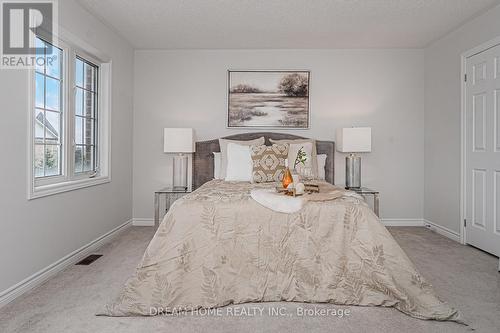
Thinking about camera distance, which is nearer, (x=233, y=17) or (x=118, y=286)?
(x=118, y=286)

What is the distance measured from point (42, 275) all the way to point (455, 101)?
15.9 feet

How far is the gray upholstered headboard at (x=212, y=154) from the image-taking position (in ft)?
14.8

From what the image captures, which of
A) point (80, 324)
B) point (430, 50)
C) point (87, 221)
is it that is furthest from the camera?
point (430, 50)

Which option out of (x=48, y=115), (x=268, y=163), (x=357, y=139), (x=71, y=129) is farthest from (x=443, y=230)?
(x=48, y=115)

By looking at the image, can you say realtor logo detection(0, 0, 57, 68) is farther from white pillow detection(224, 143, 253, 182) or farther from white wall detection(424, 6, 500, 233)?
white wall detection(424, 6, 500, 233)

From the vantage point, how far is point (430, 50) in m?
4.49

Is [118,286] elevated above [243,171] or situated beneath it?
situated beneath

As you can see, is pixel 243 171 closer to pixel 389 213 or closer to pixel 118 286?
pixel 118 286

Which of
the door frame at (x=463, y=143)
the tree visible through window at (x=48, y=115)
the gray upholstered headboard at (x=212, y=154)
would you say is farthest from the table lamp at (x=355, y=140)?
the tree visible through window at (x=48, y=115)

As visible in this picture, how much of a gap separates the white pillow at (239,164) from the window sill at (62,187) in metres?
1.48

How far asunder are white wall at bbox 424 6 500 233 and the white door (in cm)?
19

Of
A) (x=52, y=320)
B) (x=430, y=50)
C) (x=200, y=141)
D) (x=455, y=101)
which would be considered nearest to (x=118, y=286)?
(x=52, y=320)

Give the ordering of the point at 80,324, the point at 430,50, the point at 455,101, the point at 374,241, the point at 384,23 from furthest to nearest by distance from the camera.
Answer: the point at 430,50 < the point at 455,101 < the point at 384,23 < the point at 374,241 < the point at 80,324

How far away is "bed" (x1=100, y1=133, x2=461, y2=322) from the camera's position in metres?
2.12
